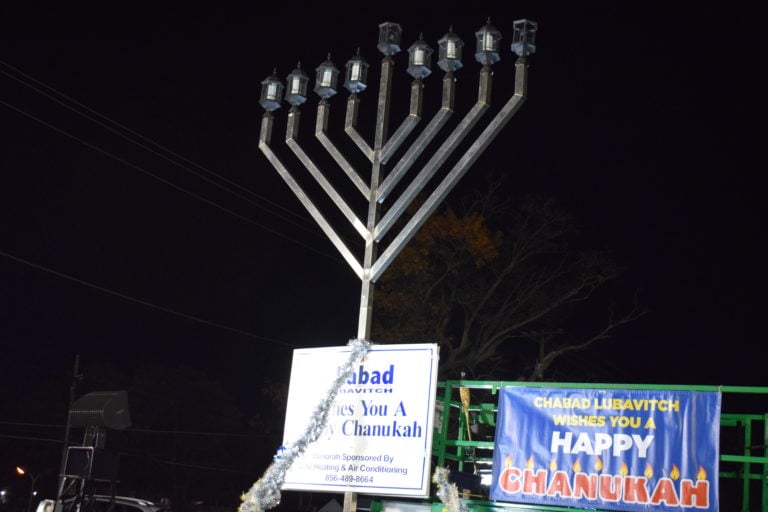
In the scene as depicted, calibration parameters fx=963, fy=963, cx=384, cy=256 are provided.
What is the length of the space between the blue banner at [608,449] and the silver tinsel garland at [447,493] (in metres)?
0.31

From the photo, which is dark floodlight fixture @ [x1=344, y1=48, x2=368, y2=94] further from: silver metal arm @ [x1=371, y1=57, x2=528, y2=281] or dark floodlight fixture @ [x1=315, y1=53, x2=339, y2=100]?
silver metal arm @ [x1=371, y1=57, x2=528, y2=281]

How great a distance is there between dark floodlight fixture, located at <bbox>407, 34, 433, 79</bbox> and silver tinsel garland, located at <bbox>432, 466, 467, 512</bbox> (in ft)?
10.5

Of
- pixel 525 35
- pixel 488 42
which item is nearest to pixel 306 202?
pixel 488 42

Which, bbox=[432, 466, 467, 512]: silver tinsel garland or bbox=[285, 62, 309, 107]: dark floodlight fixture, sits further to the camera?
bbox=[285, 62, 309, 107]: dark floodlight fixture

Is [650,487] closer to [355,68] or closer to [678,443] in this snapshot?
[678,443]

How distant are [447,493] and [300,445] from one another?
120 cm

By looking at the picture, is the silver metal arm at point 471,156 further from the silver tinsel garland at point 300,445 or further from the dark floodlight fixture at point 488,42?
the silver tinsel garland at point 300,445

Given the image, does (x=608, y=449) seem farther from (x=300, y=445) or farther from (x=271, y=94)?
(x=271, y=94)

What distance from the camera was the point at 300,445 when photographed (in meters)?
7.50

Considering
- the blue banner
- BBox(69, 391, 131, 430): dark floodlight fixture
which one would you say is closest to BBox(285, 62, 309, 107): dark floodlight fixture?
the blue banner

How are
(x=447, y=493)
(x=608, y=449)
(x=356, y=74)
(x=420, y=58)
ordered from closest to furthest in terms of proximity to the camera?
(x=608, y=449) < (x=447, y=493) < (x=420, y=58) < (x=356, y=74)

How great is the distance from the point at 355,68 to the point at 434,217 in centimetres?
1371

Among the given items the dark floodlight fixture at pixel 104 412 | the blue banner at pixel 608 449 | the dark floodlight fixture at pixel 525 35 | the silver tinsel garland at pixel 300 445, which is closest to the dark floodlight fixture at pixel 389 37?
the dark floodlight fixture at pixel 525 35

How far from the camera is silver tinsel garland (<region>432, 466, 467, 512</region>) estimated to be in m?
7.19
